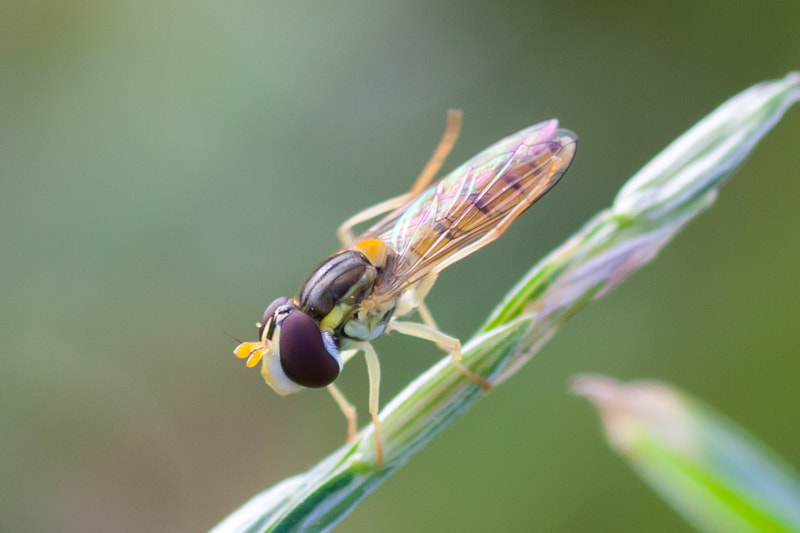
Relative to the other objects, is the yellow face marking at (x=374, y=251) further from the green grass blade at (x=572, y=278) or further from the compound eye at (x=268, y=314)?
the green grass blade at (x=572, y=278)

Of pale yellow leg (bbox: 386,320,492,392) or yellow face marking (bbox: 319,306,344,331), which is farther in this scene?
yellow face marking (bbox: 319,306,344,331)

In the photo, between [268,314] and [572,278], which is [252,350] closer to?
[268,314]

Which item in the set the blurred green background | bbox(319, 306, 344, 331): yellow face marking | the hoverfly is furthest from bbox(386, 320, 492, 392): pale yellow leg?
the blurred green background

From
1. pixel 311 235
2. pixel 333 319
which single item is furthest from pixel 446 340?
pixel 311 235

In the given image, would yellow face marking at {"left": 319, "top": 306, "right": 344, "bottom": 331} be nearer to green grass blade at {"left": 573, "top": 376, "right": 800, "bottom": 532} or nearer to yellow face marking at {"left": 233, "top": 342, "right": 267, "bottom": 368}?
yellow face marking at {"left": 233, "top": 342, "right": 267, "bottom": 368}

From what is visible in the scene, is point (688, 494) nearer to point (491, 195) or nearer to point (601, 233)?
point (601, 233)

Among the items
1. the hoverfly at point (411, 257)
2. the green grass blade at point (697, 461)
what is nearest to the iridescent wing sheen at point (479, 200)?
the hoverfly at point (411, 257)
